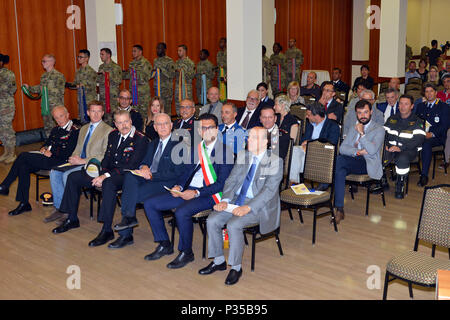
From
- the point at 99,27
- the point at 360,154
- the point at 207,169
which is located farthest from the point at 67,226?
the point at 99,27

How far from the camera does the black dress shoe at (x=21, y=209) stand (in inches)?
258

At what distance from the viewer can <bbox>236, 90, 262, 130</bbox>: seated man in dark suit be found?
7391 millimetres

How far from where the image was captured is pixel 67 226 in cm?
601

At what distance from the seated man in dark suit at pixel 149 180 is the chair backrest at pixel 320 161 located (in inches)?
55.2

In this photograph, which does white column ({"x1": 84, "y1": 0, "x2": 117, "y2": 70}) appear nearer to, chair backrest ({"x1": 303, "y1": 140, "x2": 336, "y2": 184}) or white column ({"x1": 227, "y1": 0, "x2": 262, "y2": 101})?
white column ({"x1": 227, "y1": 0, "x2": 262, "y2": 101})

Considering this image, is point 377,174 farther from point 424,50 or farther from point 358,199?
point 424,50

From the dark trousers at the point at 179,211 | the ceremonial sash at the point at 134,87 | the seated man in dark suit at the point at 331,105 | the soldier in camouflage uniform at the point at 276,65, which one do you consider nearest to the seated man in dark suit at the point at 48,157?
the dark trousers at the point at 179,211

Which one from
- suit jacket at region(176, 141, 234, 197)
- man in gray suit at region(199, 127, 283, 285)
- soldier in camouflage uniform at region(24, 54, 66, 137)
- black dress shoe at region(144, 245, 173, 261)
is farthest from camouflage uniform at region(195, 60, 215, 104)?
man in gray suit at region(199, 127, 283, 285)

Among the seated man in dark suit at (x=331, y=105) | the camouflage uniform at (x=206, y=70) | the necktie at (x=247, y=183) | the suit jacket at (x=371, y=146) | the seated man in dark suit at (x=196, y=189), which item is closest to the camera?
the necktie at (x=247, y=183)

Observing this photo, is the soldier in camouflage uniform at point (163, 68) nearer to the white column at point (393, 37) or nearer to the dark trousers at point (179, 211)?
the white column at point (393, 37)

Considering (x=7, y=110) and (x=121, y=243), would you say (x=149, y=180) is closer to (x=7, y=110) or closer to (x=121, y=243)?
(x=121, y=243)

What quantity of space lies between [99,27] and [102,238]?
640 centimetres

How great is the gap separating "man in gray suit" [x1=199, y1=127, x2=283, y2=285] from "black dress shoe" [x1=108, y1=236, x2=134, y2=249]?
1098 mm

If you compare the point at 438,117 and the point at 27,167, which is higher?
the point at 438,117
